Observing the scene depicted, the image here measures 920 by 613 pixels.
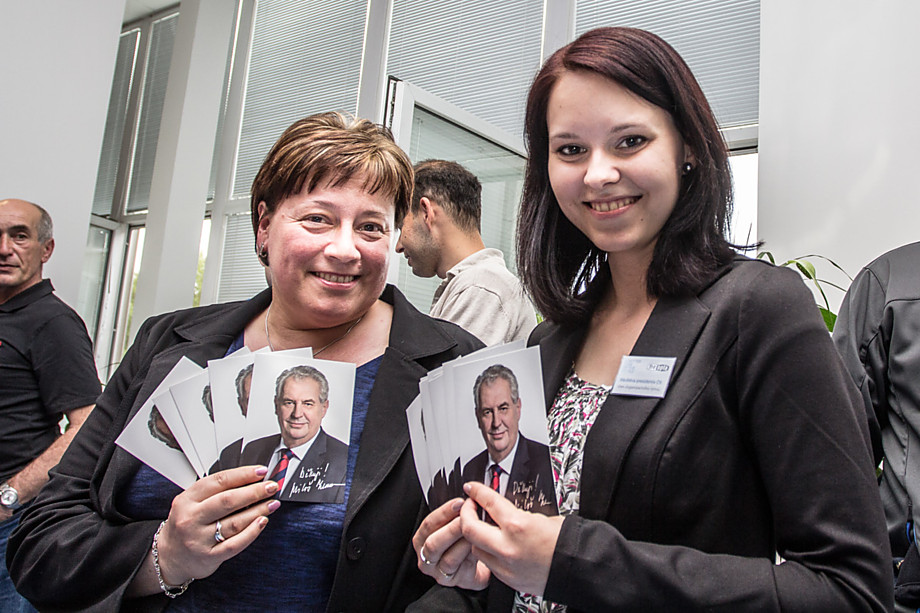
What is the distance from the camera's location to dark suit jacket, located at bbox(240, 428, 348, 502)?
106cm

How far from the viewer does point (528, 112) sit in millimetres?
1194

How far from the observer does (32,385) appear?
271cm

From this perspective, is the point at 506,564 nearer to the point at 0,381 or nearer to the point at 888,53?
the point at 0,381

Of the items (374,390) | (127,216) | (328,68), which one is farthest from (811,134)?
(127,216)

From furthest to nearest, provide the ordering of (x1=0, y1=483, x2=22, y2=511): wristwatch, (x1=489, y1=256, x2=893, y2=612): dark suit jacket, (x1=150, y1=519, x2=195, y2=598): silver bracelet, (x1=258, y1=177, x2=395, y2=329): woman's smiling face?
(x1=0, y1=483, x2=22, y2=511): wristwatch, (x1=258, y1=177, x2=395, y2=329): woman's smiling face, (x1=150, y1=519, x2=195, y2=598): silver bracelet, (x1=489, y1=256, x2=893, y2=612): dark suit jacket

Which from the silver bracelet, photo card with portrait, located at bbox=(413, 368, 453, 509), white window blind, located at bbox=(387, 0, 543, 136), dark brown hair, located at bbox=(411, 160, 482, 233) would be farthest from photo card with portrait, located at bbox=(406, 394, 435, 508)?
white window blind, located at bbox=(387, 0, 543, 136)

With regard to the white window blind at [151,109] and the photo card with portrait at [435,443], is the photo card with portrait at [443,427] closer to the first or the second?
the photo card with portrait at [435,443]

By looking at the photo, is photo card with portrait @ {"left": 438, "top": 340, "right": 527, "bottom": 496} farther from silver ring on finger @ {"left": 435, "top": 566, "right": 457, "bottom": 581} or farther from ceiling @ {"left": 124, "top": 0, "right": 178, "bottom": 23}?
ceiling @ {"left": 124, "top": 0, "right": 178, "bottom": 23}

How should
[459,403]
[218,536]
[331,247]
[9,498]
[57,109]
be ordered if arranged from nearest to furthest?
[459,403], [218,536], [331,247], [9,498], [57,109]

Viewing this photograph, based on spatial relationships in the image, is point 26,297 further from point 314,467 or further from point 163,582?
point 314,467

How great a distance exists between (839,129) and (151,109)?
6.70 metres

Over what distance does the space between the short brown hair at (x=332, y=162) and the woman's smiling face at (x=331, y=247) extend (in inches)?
0.7

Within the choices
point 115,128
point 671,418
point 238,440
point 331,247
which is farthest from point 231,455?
point 115,128

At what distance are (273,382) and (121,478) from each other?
0.43 meters
